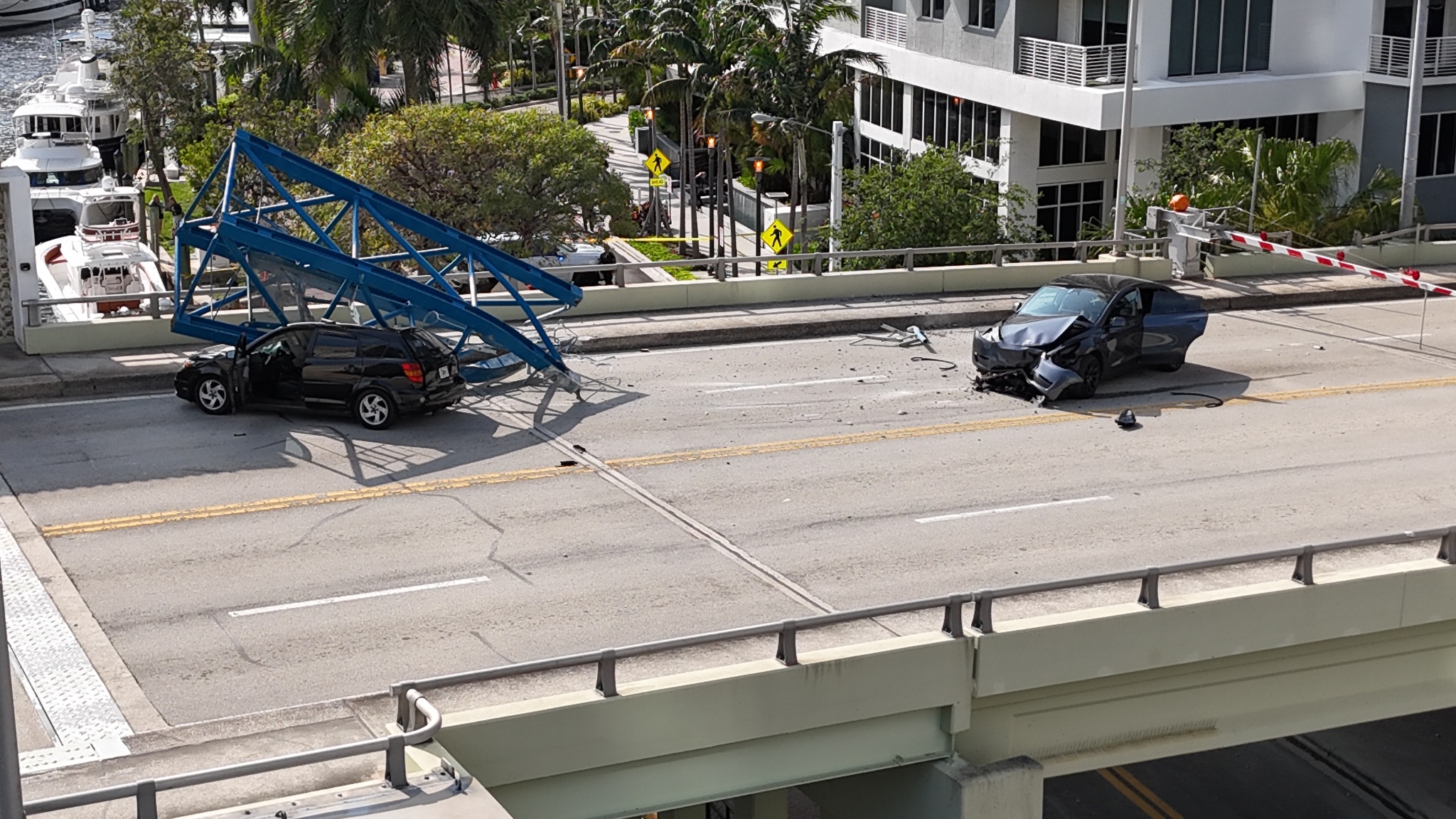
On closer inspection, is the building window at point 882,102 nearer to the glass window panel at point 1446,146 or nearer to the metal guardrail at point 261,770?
the glass window panel at point 1446,146

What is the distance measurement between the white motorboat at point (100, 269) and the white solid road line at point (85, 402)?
13.5 metres

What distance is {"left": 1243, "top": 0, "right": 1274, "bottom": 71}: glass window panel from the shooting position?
42062 mm

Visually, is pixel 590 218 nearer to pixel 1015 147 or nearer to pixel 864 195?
pixel 864 195

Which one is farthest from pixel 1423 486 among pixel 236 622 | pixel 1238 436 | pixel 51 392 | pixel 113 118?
pixel 113 118

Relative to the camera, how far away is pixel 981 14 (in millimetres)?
45375

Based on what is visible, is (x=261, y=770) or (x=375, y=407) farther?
(x=375, y=407)

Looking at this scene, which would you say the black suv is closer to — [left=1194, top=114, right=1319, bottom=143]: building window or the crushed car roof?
the crushed car roof

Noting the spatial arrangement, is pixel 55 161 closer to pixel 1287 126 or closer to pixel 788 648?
pixel 1287 126

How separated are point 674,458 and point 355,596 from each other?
5441 millimetres

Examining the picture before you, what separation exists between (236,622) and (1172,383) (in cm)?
1388

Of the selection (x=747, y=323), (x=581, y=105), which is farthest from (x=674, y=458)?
(x=581, y=105)

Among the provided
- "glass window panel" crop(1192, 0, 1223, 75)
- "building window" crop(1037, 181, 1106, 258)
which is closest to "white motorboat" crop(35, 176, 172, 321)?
"building window" crop(1037, 181, 1106, 258)

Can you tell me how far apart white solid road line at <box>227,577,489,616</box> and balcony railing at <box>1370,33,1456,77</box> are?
32.2 meters

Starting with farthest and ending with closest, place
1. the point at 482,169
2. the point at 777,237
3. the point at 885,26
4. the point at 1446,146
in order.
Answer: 1. the point at 885,26
2. the point at 1446,146
3. the point at 482,169
4. the point at 777,237
